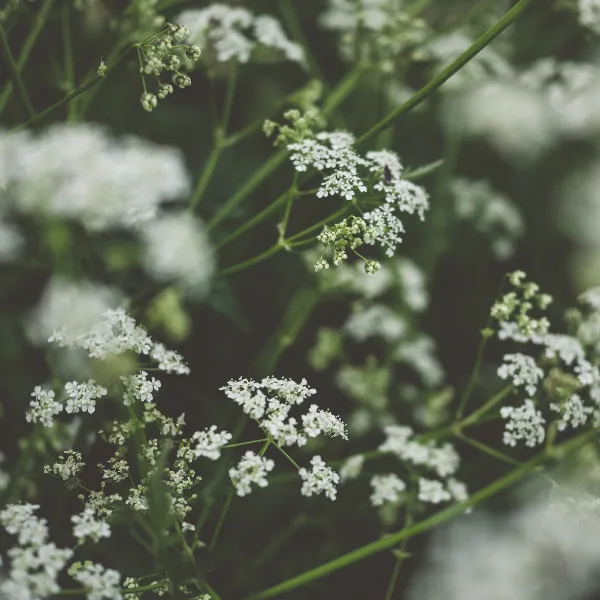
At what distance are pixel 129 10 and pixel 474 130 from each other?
86.6 inches

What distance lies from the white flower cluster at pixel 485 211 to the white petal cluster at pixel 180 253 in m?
1.37

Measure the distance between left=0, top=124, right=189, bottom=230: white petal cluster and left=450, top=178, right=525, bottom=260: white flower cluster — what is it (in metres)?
1.51

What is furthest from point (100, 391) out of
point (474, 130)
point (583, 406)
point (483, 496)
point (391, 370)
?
point (474, 130)

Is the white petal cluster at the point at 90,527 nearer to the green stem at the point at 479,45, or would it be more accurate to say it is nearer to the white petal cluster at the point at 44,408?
the white petal cluster at the point at 44,408

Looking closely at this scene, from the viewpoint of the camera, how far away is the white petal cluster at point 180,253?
8.47 ft

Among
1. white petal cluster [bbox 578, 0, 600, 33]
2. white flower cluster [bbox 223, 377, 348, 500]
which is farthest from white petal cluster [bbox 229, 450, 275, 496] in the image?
white petal cluster [bbox 578, 0, 600, 33]

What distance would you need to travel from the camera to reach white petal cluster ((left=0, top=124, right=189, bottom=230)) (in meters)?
2.39

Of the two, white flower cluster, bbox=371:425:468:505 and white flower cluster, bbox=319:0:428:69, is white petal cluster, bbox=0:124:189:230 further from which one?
white flower cluster, bbox=371:425:468:505

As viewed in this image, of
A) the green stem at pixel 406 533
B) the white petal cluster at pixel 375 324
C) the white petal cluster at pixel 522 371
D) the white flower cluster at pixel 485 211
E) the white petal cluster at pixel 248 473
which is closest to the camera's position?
the white petal cluster at pixel 248 473

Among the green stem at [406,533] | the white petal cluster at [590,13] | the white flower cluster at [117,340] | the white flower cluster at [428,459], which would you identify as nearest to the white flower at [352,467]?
the white flower cluster at [428,459]

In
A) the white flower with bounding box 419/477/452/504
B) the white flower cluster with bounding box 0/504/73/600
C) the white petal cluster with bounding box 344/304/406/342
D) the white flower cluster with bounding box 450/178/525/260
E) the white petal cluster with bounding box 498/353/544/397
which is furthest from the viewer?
the white flower cluster with bounding box 450/178/525/260

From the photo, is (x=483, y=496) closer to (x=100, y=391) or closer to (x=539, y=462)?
(x=539, y=462)

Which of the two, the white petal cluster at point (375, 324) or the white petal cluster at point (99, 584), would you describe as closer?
the white petal cluster at point (99, 584)

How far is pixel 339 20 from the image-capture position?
3.21m
